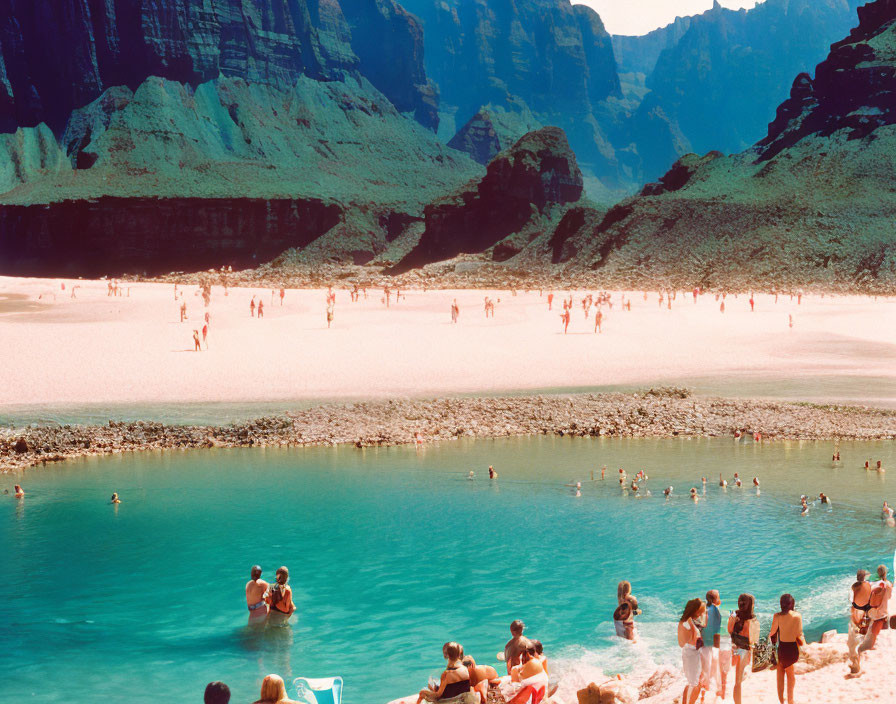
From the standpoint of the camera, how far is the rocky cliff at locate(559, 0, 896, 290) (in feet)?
317

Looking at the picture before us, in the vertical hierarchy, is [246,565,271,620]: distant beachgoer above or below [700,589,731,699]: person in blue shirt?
below

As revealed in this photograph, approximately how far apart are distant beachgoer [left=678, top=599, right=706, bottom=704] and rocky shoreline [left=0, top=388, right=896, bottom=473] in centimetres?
1753

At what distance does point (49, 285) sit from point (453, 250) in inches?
2952

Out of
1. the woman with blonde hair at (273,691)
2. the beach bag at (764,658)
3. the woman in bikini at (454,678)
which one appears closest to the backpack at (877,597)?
the beach bag at (764,658)

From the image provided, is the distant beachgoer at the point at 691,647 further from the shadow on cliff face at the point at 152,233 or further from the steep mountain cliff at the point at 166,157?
the shadow on cliff face at the point at 152,233

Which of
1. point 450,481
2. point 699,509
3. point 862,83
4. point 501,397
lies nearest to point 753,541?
point 699,509

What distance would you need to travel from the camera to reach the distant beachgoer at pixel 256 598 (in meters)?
14.4

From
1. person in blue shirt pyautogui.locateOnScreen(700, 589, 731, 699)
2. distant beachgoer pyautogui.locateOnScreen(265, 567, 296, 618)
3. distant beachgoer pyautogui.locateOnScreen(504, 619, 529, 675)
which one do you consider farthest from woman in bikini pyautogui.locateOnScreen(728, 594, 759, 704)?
distant beachgoer pyautogui.locateOnScreen(265, 567, 296, 618)

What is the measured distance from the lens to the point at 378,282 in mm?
121312

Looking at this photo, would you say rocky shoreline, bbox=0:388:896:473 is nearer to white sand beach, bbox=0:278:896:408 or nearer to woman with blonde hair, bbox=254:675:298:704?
white sand beach, bbox=0:278:896:408

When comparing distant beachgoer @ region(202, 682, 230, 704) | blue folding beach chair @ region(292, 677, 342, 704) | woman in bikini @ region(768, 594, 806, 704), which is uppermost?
distant beachgoer @ region(202, 682, 230, 704)

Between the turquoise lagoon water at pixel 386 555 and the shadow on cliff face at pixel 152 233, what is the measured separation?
142681 millimetres

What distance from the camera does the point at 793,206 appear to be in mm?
107250

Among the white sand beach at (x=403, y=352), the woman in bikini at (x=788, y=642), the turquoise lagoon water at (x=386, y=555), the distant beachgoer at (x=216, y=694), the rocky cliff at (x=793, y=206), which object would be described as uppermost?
the rocky cliff at (x=793, y=206)
